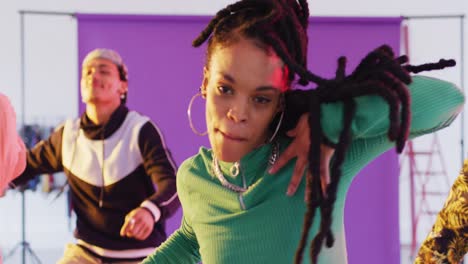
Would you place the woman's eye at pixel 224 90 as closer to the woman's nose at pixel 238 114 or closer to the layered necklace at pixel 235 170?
the woman's nose at pixel 238 114

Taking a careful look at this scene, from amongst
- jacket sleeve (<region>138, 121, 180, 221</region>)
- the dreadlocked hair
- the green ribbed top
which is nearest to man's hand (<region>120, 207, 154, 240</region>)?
jacket sleeve (<region>138, 121, 180, 221</region>)

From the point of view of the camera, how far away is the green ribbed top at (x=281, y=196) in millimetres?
1521

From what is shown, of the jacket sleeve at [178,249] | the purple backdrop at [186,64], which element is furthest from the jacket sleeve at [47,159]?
the jacket sleeve at [178,249]

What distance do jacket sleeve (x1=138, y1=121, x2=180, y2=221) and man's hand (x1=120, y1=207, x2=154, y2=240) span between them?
0.08m

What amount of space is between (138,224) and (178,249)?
1163 millimetres

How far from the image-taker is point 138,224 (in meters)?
3.08

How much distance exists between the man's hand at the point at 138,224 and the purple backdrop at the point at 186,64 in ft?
4.86

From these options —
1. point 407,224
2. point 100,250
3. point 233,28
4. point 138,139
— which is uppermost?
point 233,28

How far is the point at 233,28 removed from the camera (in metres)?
1.66

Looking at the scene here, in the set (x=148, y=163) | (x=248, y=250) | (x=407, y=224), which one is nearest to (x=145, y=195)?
(x=148, y=163)

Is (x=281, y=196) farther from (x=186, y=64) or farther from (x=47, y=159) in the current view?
(x=186, y=64)

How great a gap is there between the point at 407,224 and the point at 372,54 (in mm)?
8123

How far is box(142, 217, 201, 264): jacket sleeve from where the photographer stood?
76.4 inches

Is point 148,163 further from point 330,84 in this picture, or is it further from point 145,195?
point 330,84
